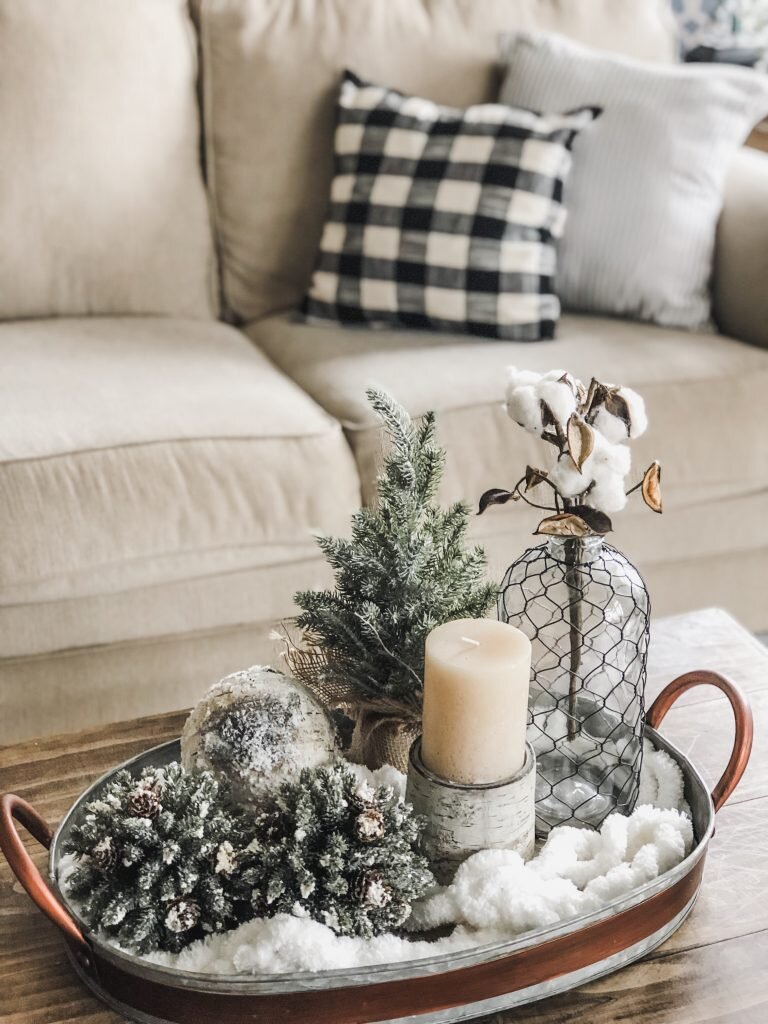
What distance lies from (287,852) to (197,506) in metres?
0.74

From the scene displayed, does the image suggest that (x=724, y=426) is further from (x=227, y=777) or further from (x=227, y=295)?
(x=227, y=777)

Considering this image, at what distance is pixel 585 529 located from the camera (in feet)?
2.46

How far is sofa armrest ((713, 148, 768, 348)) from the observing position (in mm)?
1714

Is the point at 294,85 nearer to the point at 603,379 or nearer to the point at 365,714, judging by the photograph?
the point at 603,379

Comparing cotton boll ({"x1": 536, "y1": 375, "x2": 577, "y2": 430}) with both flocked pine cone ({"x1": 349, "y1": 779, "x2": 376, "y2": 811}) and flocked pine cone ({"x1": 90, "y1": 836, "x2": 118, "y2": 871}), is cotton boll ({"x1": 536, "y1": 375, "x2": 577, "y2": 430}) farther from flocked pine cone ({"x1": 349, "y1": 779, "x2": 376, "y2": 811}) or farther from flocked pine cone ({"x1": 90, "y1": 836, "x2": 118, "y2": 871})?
flocked pine cone ({"x1": 90, "y1": 836, "x2": 118, "y2": 871})

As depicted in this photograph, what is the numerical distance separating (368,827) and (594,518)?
25cm

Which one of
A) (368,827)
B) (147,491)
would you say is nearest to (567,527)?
(368,827)

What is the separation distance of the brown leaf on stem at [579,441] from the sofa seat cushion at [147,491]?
688mm

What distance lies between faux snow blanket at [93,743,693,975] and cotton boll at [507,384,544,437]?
0.29 metres

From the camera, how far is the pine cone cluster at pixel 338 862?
2.25 feet

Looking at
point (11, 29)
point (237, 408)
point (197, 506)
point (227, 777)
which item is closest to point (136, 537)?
point (197, 506)

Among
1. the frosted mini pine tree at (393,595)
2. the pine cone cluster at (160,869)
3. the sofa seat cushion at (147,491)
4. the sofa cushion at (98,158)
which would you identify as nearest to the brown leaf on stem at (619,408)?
the frosted mini pine tree at (393,595)

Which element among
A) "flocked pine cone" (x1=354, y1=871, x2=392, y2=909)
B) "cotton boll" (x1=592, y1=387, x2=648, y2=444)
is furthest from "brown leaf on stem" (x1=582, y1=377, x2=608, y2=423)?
"flocked pine cone" (x1=354, y1=871, x2=392, y2=909)

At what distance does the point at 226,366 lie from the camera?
1.63 metres
